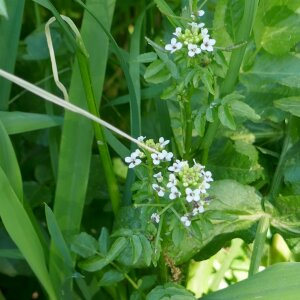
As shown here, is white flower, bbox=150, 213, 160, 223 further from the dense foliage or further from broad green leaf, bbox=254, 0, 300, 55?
broad green leaf, bbox=254, 0, 300, 55

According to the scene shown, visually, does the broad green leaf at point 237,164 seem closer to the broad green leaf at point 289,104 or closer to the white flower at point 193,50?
the broad green leaf at point 289,104

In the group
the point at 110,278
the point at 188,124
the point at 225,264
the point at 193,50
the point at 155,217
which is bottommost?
the point at 225,264

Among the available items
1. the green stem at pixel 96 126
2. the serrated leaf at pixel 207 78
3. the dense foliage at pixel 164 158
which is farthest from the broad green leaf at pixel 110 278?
the serrated leaf at pixel 207 78

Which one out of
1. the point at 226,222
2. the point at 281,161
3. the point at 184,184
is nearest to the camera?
the point at 184,184

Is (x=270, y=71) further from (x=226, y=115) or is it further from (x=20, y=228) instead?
(x=20, y=228)

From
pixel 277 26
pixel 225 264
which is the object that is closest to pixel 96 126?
pixel 277 26

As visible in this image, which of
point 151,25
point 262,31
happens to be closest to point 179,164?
point 262,31

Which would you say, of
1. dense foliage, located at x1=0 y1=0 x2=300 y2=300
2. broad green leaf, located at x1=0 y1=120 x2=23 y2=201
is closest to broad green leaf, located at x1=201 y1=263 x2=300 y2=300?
dense foliage, located at x1=0 y1=0 x2=300 y2=300
